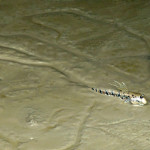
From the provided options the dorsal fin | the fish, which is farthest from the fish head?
the dorsal fin

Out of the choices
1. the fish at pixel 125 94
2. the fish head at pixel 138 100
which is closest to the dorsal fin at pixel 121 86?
the fish at pixel 125 94

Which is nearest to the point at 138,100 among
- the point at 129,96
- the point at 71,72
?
the point at 129,96

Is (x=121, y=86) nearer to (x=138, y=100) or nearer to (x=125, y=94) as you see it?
(x=125, y=94)

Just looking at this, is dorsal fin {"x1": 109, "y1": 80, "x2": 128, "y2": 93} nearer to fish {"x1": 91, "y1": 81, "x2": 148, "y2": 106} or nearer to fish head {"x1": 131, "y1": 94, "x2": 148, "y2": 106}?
fish {"x1": 91, "y1": 81, "x2": 148, "y2": 106}

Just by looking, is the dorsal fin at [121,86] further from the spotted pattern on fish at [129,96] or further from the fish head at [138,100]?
the fish head at [138,100]

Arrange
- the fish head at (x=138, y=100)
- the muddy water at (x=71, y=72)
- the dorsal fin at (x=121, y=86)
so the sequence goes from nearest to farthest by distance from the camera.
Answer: the muddy water at (x=71, y=72), the fish head at (x=138, y=100), the dorsal fin at (x=121, y=86)
